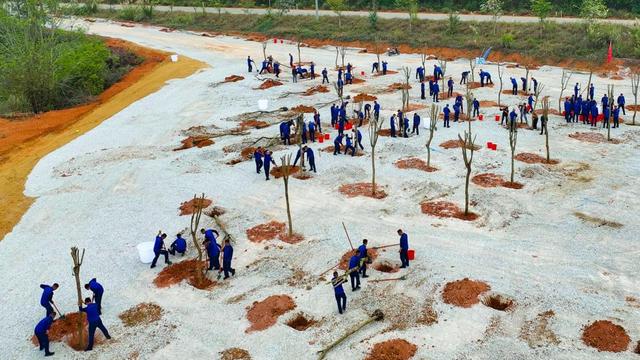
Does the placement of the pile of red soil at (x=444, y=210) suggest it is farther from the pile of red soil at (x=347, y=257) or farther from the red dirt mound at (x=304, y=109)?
the red dirt mound at (x=304, y=109)

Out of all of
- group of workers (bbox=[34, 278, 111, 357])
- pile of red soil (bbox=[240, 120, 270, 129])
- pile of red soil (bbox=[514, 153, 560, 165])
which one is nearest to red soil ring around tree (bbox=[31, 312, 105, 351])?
group of workers (bbox=[34, 278, 111, 357])

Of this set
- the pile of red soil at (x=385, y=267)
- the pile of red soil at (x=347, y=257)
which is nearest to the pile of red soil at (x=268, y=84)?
the pile of red soil at (x=347, y=257)

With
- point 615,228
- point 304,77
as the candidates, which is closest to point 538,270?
point 615,228

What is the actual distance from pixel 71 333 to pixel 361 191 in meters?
12.4

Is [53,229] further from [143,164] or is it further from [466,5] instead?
[466,5]

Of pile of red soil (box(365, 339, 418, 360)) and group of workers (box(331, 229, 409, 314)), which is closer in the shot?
pile of red soil (box(365, 339, 418, 360))

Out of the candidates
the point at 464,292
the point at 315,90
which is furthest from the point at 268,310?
the point at 315,90

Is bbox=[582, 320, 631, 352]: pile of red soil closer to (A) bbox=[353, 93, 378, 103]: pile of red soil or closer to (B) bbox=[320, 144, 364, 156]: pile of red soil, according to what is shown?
(B) bbox=[320, 144, 364, 156]: pile of red soil

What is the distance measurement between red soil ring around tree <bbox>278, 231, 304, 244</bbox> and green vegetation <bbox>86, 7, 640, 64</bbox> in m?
35.5

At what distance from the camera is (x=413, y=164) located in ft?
86.2

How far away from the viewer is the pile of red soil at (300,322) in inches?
605

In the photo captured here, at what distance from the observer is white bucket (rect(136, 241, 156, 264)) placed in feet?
61.1

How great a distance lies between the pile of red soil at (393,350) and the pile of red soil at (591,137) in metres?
18.8

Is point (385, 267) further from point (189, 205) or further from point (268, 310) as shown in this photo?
point (189, 205)
